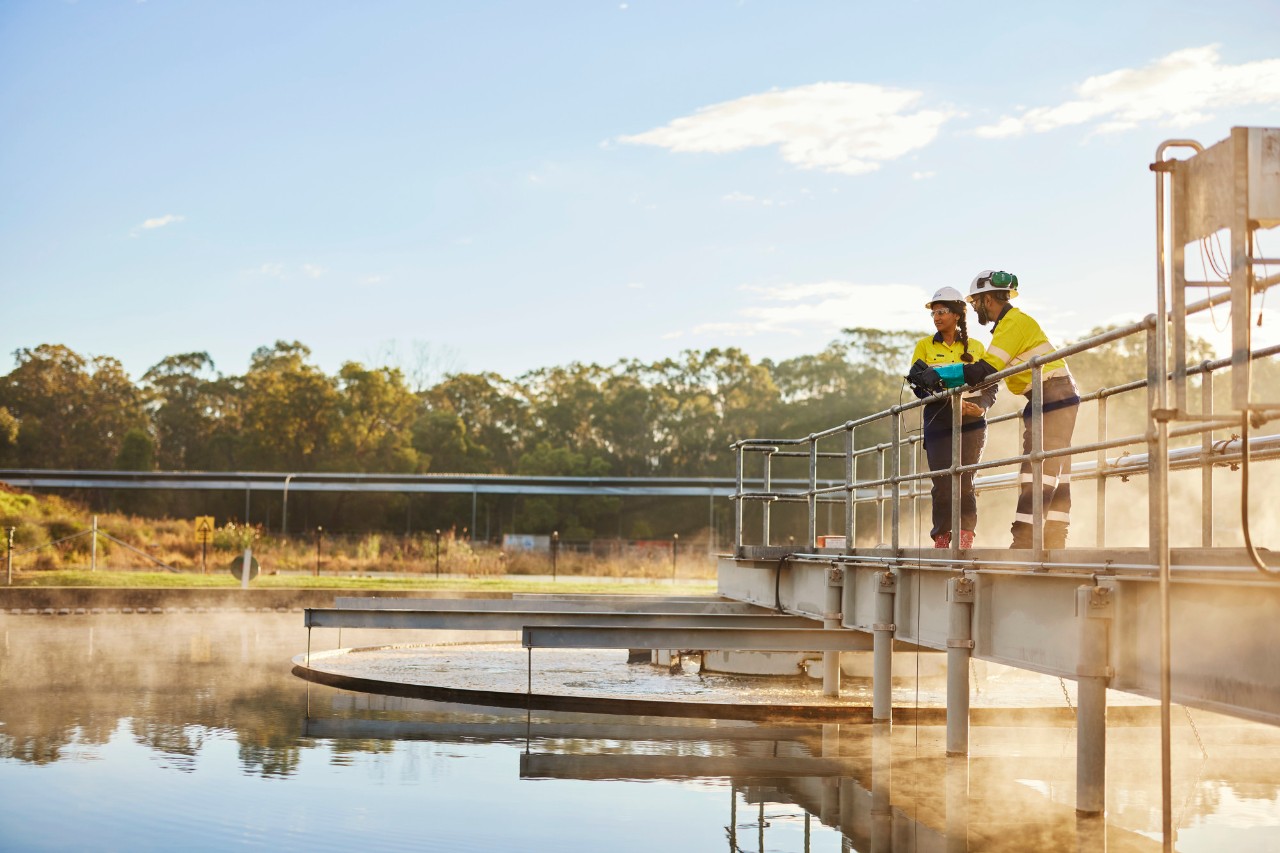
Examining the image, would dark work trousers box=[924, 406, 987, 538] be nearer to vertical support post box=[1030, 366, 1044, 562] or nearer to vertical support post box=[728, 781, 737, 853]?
vertical support post box=[1030, 366, 1044, 562]

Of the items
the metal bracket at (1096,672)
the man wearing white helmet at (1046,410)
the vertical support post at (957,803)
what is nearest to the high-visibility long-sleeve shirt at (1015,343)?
the man wearing white helmet at (1046,410)

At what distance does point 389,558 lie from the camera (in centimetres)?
4125

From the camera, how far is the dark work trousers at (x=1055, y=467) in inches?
386

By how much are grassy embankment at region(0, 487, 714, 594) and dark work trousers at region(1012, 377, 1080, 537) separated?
64.0 ft

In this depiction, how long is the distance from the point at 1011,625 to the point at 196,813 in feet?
15.7

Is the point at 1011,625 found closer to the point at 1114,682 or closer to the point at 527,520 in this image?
the point at 1114,682

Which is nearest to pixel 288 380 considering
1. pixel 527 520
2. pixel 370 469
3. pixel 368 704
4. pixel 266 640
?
pixel 370 469

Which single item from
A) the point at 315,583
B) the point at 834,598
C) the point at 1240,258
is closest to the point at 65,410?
the point at 315,583

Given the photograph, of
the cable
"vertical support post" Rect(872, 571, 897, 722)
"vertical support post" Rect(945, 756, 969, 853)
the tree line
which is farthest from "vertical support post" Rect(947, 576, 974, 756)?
the tree line

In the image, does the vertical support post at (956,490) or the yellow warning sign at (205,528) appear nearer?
the vertical support post at (956,490)

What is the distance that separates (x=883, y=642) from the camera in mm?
11633

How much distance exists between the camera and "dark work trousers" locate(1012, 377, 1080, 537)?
32.2ft

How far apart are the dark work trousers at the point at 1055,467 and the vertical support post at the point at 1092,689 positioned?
2.20 meters

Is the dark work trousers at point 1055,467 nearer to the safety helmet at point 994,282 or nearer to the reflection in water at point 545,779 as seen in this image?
the safety helmet at point 994,282
